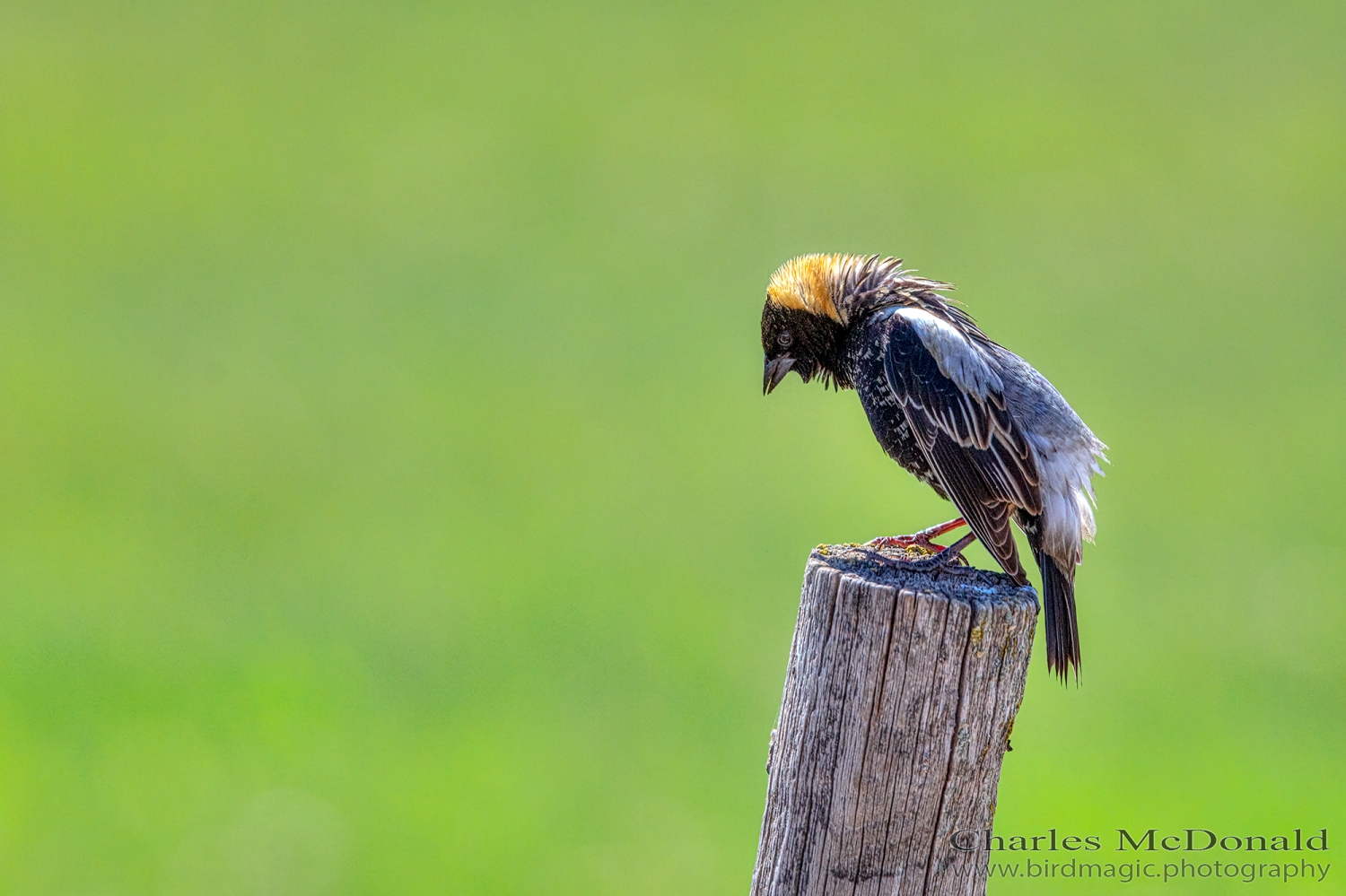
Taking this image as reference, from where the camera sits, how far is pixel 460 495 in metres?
16.2

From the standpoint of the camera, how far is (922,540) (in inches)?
204

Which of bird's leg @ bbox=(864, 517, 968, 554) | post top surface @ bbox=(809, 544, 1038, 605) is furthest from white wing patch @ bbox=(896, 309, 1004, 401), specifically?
post top surface @ bbox=(809, 544, 1038, 605)

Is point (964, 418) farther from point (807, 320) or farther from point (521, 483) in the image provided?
point (521, 483)

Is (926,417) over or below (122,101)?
below

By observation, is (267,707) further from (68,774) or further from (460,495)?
(460,495)

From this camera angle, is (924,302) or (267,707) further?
(267,707)

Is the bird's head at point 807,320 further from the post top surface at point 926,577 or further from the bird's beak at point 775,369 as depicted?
the post top surface at point 926,577

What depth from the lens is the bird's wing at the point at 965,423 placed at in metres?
5.01

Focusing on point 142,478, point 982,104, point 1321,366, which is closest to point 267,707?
point 142,478

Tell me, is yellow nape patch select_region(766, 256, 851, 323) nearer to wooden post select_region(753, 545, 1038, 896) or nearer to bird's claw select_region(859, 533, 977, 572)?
bird's claw select_region(859, 533, 977, 572)

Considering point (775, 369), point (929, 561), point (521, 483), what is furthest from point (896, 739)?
point (521, 483)

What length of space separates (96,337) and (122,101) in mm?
10365

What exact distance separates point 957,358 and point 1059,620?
1068 millimetres

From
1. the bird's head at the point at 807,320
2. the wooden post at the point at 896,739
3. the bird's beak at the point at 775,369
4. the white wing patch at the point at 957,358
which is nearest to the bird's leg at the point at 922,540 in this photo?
the white wing patch at the point at 957,358
